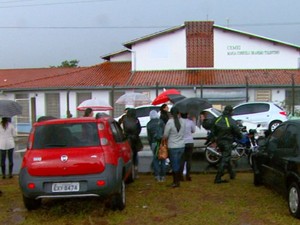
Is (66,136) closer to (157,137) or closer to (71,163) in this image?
(71,163)

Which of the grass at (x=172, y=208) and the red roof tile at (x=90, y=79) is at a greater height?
the red roof tile at (x=90, y=79)

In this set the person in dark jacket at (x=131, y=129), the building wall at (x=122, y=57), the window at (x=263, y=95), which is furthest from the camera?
the building wall at (x=122, y=57)

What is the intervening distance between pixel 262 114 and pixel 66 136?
12979 millimetres

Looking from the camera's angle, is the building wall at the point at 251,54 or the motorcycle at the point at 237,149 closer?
the motorcycle at the point at 237,149

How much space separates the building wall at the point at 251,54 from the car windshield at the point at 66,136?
77.5 feet

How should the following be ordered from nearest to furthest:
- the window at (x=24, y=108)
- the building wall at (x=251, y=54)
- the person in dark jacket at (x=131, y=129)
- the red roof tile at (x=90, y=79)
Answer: the person in dark jacket at (x=131, y=129) → the red roof tile at (x=90, y=79) → the window at (x=24, y=108) → the building wall at (x=251, y=54)

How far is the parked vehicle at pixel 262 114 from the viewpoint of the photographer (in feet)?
57.7

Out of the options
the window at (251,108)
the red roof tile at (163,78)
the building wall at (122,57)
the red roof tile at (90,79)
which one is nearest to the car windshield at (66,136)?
the window at (251,108)

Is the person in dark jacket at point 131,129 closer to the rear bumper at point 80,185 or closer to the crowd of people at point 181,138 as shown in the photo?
the crowd of people at point 181,138

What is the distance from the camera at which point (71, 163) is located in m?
6.05

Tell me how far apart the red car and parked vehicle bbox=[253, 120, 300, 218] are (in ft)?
8.60

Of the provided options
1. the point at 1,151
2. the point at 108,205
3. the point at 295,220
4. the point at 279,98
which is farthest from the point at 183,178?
the point at 279,98

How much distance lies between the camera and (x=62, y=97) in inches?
1049

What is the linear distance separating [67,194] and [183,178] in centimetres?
387
